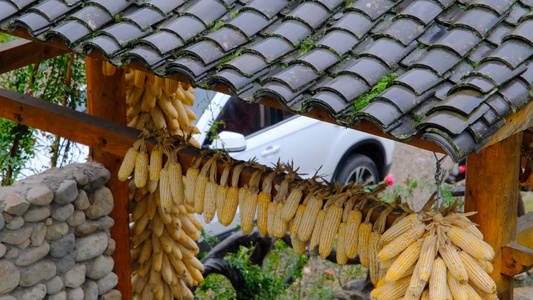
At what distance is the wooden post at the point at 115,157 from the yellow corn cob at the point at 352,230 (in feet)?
5.58

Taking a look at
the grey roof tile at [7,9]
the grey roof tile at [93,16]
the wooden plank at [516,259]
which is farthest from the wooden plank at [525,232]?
the grey roof tile at [7,9]

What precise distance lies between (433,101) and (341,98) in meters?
0.32

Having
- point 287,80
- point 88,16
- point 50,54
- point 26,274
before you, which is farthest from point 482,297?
point 50,54

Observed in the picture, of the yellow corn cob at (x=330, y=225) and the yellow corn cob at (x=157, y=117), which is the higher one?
the yellow corn cob at (x=157, y=117)

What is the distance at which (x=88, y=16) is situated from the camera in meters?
3.08

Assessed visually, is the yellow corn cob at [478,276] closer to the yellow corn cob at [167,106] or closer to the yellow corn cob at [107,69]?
the yellow corn cob at [107,69]

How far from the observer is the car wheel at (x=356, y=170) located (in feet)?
23.6

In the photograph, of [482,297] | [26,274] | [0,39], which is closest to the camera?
[482,297]

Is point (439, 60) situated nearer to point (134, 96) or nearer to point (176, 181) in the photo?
point (176, 181)

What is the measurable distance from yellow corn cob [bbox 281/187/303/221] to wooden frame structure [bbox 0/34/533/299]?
0.32 metres

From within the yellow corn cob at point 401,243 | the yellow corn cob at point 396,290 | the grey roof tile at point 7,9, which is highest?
the grey roof tile at point 7,9

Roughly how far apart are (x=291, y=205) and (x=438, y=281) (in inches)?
34.0

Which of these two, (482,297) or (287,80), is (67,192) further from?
(482,297)

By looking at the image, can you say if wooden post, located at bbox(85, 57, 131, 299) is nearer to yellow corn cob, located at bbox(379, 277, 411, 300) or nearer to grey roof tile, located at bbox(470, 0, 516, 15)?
yellow corn cob, located at bbox(379, 277, 411, 300)
